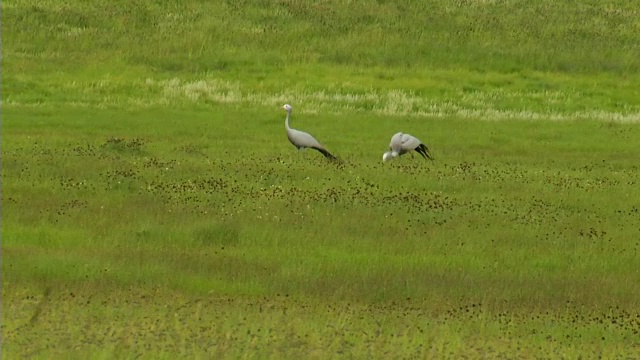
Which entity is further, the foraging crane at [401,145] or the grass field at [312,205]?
the foraging crane at [401,145]

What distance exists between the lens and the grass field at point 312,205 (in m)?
11.3

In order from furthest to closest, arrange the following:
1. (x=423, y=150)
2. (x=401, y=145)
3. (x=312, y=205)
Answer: (x=423, y=150) < (x=401, y=145) < (x=312, y=205)

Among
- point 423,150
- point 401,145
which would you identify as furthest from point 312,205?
point 423,150

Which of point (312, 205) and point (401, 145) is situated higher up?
point (312, 205)

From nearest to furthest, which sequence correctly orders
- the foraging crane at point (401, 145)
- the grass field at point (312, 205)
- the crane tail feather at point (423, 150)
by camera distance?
the grass field at point (312, 205)
the foraging crane at point (401, 145)
the crane tail feather at point (423, 150)

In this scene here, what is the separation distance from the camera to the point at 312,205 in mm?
18844

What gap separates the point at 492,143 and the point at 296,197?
13.4m

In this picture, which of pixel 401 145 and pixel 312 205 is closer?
pixel 312 205

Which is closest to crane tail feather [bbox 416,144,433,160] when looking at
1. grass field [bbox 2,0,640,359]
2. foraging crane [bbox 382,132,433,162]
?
foraging crane [bbox 382,132,433,162]

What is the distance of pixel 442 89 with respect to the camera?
44.2 meters

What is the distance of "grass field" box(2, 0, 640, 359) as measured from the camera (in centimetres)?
1132

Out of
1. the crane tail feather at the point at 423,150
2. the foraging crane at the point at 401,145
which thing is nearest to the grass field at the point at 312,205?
the foraging crane at the point at 401,145

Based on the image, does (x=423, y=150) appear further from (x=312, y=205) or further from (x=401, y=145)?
(x=312, y=205)

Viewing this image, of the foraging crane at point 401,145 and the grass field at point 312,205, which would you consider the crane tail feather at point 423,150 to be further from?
the grass field at point 312,205
